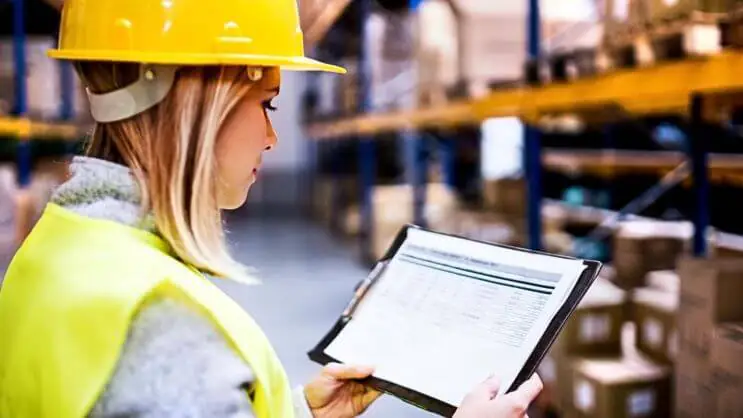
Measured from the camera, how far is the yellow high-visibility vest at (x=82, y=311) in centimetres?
100

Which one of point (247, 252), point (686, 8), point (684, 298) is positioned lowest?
point (247, 252)

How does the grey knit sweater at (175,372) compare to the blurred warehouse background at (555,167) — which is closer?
the grey knit sweater at (175,372)

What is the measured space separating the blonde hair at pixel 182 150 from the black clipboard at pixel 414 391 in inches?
16.8

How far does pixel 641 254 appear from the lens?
414 centimetres

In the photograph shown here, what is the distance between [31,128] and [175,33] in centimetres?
716

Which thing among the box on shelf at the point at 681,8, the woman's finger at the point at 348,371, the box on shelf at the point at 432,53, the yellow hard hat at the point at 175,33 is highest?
the box on shelf at the point at 432,53

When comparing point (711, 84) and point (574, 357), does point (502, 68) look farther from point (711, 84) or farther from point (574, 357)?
point (711, 84)

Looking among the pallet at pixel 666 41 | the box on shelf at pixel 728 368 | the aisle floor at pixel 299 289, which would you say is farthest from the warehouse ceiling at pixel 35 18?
the box on shelf at pixel 728 368

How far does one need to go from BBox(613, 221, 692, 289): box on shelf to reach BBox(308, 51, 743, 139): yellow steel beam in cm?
60

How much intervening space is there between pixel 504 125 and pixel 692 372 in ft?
24.6

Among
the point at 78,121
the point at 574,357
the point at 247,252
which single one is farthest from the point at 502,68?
the point at 78,121

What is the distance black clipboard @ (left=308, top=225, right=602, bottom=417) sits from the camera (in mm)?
1281

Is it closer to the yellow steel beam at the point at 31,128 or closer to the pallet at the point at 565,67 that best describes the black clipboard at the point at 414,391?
the pallet at the point at 565,67

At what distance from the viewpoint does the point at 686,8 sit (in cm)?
283
